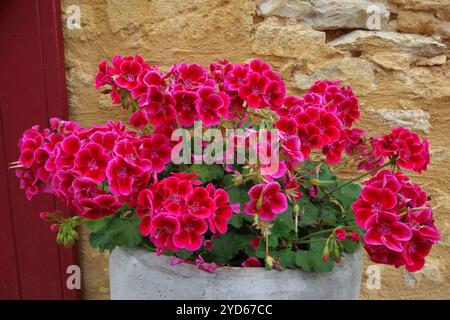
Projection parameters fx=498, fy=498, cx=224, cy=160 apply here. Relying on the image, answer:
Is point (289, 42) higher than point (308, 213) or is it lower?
higher

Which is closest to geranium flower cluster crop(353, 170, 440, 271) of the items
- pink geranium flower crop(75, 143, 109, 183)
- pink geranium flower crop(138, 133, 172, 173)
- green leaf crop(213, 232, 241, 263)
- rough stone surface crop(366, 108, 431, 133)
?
green leaf crop(213, 232, 241, 263)

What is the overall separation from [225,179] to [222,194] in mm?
219

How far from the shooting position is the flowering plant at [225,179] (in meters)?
1.04

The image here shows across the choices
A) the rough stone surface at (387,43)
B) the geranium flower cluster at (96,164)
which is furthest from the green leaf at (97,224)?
the rough stone surface at (387,43)

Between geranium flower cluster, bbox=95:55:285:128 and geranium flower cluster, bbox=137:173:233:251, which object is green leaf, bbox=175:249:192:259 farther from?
geranium flower cluster, bbox=95:55:285:128

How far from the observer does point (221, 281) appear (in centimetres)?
112

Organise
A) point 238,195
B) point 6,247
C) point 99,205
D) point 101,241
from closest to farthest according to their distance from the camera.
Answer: point 99,205 < point 238,195 < point 101,241 < point 6,247

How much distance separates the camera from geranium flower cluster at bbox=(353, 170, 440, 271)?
101 centimetres

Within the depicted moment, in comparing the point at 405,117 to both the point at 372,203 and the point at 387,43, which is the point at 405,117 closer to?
the point at 387,43

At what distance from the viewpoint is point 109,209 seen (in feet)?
3.72

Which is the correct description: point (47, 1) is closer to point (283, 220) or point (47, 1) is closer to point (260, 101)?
point (260, 101)

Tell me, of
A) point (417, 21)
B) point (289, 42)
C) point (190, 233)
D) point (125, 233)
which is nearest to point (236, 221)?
point (190, 233)

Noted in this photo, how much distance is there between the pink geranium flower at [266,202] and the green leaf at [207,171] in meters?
0.20
